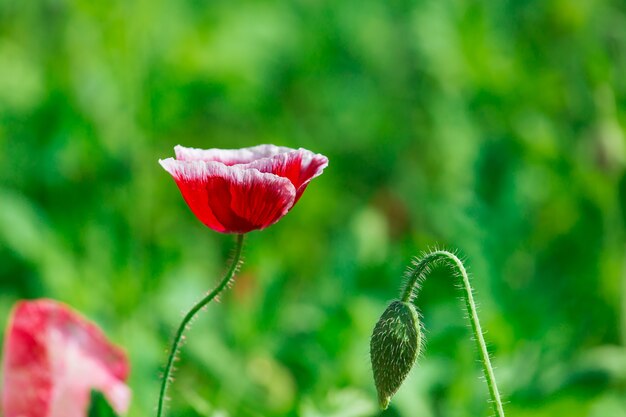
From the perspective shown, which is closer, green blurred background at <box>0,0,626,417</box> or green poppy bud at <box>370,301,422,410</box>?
green poppy bud at <box>370,301,422,410</box>

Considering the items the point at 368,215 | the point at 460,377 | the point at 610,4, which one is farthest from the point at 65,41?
the point at 460,377

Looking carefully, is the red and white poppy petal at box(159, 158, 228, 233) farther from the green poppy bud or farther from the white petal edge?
the green poppy bud

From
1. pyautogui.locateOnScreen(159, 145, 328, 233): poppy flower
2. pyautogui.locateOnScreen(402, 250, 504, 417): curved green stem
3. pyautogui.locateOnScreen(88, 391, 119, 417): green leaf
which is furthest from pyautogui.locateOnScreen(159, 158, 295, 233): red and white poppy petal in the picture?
pyautogui.locateOnScreen(88, 391, 119, 417): green leaf

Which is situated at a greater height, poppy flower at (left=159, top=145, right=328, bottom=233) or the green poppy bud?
poppy flower at (left=159, top=145, right=328, bottom=233)

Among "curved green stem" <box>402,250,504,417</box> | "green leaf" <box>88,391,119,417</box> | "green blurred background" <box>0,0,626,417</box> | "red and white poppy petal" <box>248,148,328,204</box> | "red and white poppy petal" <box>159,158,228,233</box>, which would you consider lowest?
"green leaf" <box>88,391,119,417</box>

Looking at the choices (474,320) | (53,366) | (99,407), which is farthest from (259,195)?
(53,366)

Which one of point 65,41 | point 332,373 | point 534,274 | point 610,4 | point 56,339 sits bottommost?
point 56,339

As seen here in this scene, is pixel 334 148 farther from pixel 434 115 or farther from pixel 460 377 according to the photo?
pixel 460 377
